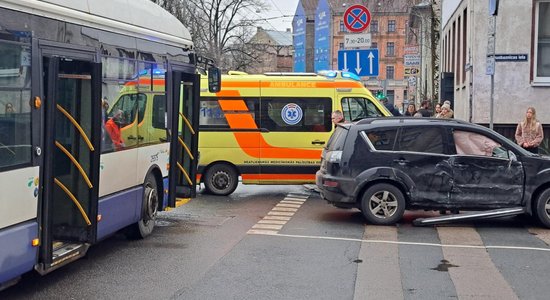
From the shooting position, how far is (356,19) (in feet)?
56.9

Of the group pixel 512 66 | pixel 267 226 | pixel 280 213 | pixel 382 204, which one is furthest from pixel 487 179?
pixel 512 66

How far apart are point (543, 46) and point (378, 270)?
468 inches

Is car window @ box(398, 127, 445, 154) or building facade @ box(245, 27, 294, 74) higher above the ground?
building facade @ box(245, 27, 294, 74)

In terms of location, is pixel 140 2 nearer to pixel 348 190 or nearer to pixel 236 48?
pixel 348 190

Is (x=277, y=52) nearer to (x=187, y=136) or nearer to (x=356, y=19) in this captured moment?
(x=356, y=19)

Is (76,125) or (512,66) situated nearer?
(76,125)

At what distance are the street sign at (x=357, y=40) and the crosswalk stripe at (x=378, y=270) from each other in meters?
8.10

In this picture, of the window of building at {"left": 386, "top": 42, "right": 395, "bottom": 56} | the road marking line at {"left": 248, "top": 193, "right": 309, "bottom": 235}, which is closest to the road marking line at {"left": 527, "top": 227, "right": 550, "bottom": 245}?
the road marking line at {"left": 248, "top": 193, "right": 309, "bottom": 235}

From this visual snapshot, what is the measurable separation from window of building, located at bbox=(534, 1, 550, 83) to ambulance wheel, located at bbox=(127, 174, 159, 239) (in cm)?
1155

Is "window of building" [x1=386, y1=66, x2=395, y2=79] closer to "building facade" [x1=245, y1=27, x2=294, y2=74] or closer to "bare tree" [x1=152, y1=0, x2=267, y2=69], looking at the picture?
"building facade" [x1=245, y1=27, x2=294, y2=74]

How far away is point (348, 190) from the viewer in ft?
34.6

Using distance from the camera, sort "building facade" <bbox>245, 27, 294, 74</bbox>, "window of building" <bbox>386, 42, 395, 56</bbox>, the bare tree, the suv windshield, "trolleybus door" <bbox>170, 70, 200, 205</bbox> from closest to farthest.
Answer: "trolleybus door" <bbox>170, 70, 200, 205</bbox>, the suv windshield, the bare tree, "building facade" <bbox>245, 27, 294, 74</bbox>, "window of building" <bbox>386, 42, 395, 56</bbox>

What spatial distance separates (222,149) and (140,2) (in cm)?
578

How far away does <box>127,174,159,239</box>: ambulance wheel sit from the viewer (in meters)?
8.99
